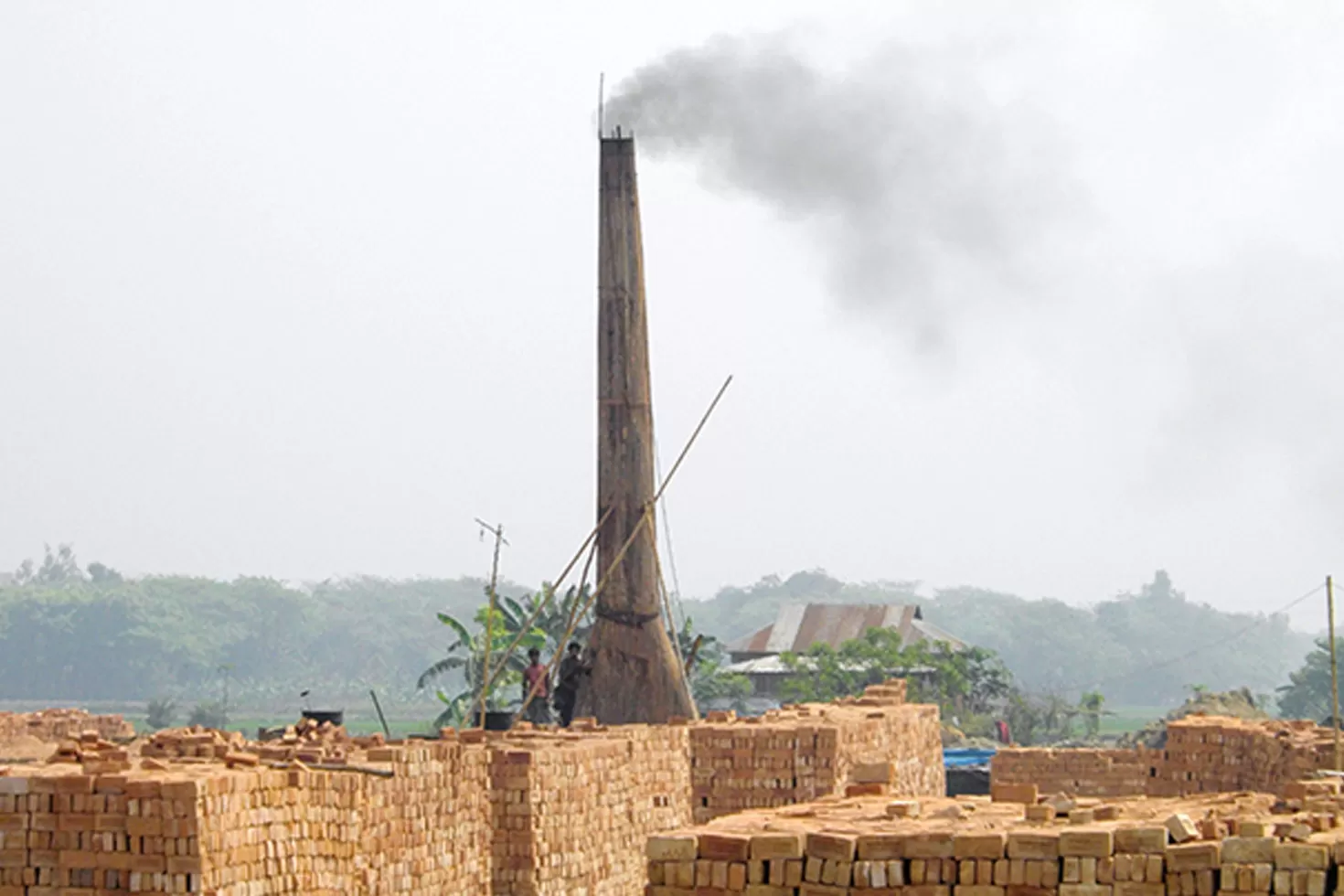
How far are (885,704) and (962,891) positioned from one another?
18378mm

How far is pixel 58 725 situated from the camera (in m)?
26.5

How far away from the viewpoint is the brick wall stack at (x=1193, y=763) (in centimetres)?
2300

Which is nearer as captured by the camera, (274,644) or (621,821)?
(621,821)

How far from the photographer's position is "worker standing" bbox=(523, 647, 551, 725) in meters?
28.5

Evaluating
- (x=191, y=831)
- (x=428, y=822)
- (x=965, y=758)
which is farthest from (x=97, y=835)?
(x=965, y=758)

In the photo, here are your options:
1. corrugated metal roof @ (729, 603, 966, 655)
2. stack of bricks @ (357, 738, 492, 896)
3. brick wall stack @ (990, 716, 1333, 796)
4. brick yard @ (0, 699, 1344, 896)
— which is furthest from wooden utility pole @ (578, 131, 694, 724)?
corrugated metal roof @ (729, 603, 966, 655)

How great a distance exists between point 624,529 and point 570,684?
1.98m

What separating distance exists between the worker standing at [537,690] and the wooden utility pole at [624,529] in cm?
55

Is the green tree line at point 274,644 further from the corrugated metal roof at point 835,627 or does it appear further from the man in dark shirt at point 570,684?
the man in dark shirt at point 570,684

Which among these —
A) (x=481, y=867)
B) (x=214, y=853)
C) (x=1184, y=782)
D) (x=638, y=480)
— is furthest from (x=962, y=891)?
(x=638, y=480)

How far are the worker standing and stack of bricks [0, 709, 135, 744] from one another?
454 cm

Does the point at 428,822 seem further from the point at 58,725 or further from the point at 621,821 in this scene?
the point at 58,725

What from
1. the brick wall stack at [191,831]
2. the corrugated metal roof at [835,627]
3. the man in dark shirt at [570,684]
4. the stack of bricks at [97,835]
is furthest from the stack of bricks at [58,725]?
the corrugated metal roof at [835,627]

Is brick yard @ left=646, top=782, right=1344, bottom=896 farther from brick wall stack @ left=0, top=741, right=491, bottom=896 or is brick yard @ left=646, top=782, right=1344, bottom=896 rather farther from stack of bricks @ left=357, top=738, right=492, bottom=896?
stack of bricks @ left=357, top=738, right=492, bottom=896
